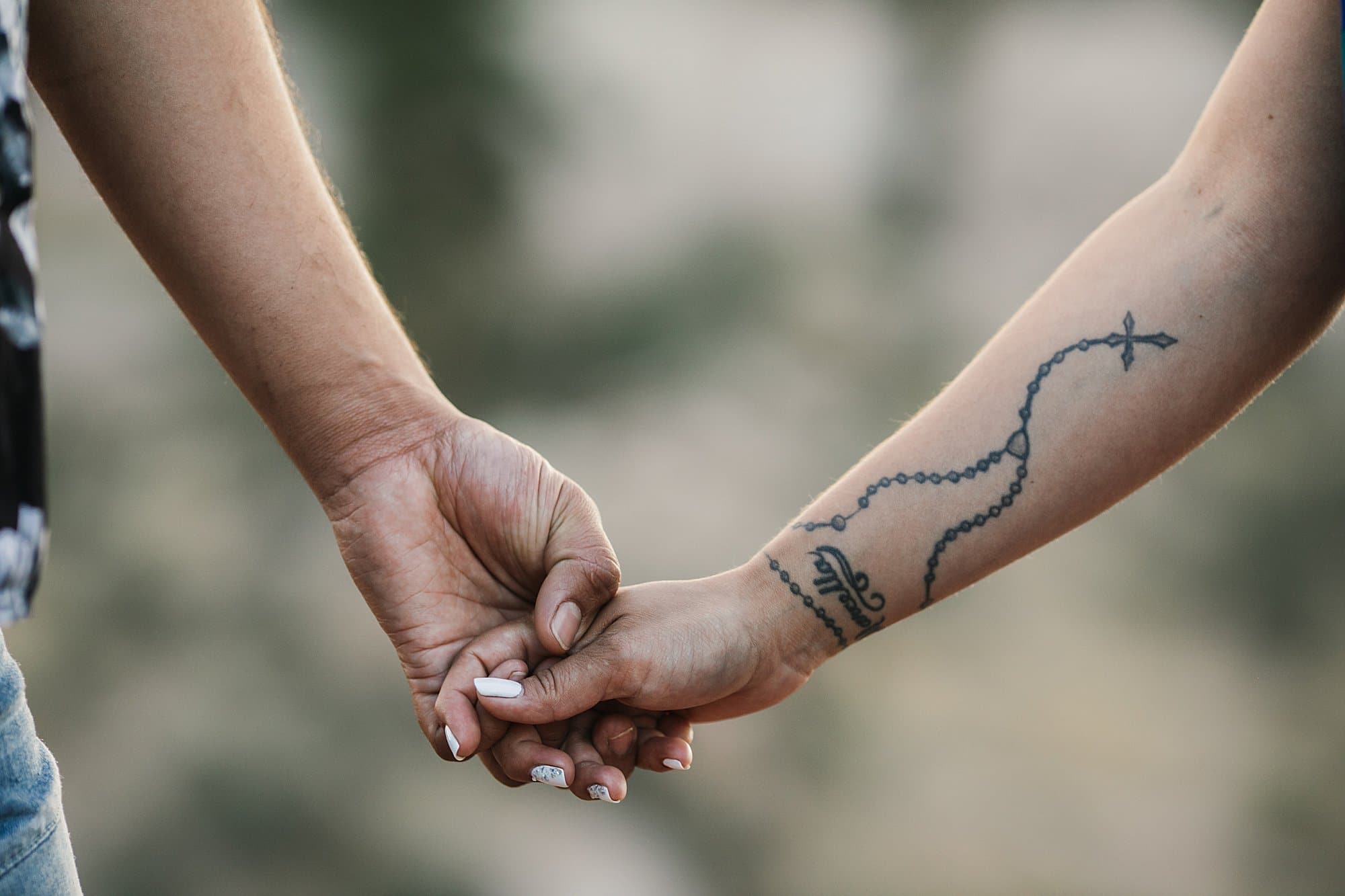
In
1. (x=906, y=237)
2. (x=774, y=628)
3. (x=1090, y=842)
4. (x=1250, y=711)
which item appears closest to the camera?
(x=774, y=628)

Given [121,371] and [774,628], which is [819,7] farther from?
[774,628]

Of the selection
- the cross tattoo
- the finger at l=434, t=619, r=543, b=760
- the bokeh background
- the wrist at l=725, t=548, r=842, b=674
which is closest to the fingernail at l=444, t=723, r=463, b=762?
the finger at l=434, t=619, r=543, b=760

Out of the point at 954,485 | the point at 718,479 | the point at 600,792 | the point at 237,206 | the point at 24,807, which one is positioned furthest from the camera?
the point at 718,479

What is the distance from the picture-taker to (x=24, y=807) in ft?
2.91

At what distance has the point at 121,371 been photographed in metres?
4.07

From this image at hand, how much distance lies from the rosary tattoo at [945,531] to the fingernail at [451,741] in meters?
0.53

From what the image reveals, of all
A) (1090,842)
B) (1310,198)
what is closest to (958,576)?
(1310,198)

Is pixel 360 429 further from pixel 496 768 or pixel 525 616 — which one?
pixel 496 768

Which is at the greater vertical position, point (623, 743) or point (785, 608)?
point (785, 608)

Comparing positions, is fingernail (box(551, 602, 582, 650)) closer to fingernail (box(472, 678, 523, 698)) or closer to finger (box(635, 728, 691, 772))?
fingernail (box(472, 678, 523, 698))

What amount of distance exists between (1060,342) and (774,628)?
59 centimetres

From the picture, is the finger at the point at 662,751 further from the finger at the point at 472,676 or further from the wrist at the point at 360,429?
the wrist at the point at 360,429

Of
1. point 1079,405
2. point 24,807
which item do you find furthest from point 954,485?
point 24,807

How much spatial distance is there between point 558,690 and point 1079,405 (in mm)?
826
